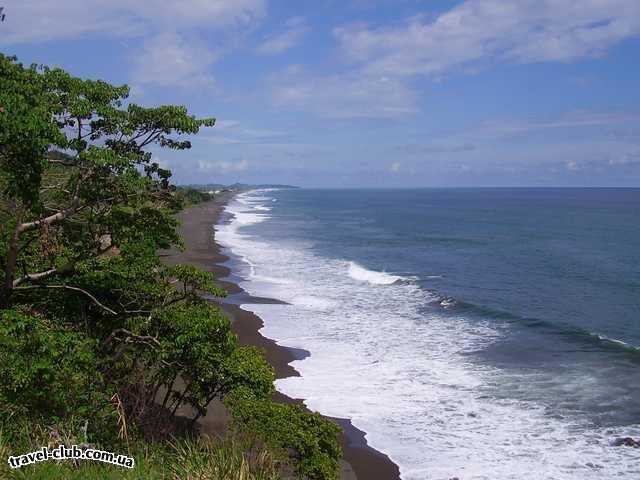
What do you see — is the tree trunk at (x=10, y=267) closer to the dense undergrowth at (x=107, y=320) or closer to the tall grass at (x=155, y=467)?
the dense undergrowth at (x=107, y=320)

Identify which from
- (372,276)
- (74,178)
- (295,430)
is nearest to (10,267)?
(74,178)

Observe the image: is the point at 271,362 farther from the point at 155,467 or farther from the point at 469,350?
the point at 155,467

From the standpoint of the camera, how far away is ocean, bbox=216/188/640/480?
14234 mm

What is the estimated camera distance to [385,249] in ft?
→ 173

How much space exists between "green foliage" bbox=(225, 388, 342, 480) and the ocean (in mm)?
3007

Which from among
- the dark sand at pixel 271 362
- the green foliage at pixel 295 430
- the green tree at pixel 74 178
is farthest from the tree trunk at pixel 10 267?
the green foliage at pixel 295 430

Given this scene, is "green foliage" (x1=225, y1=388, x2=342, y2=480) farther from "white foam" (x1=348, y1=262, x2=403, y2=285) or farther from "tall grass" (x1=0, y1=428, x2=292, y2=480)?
"white foam" (x1=348, y1=262, x2=403, y2=285)

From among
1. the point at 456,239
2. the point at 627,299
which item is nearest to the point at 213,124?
the point at 627,299

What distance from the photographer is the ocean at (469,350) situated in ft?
46.7

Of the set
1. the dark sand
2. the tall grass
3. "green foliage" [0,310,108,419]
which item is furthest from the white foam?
the tall grass

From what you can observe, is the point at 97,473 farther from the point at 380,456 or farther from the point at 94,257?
the point at 380,456

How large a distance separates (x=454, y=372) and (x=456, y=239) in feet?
Answer: 138

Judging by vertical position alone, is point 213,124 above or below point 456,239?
above

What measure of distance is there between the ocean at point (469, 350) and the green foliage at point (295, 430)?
118 inches
